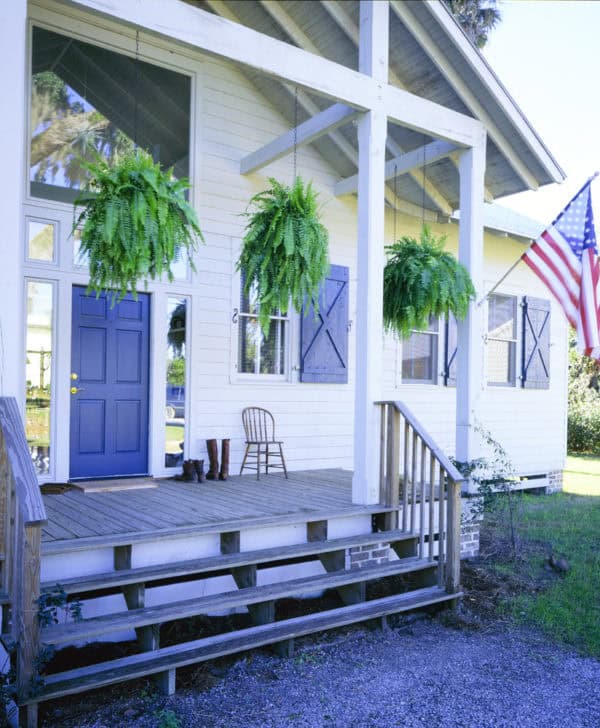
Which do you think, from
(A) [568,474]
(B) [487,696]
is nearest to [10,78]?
(B) [487,696]

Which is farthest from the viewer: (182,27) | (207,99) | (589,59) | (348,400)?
(589,59)

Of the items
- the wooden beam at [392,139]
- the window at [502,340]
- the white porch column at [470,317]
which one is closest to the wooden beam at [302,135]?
the wooden beam at [392,139]

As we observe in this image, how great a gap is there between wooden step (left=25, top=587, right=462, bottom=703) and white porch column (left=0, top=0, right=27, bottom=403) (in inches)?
51.5

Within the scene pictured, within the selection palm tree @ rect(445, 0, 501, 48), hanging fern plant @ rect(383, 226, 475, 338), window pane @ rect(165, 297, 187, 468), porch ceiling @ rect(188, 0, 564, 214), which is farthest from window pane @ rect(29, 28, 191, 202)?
palm tree @ rect(445, 0, 501, 48)

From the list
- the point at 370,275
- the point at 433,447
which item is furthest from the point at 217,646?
the point at 370,275

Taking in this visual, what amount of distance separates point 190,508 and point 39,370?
1.78 meters

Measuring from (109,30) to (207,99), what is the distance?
98 cm

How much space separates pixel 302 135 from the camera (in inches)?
200

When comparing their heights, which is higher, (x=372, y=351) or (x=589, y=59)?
(x=589, y=59)

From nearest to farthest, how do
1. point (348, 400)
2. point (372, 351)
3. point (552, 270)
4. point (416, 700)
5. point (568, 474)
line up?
point (416, 700) < point (372, 351) < point (552, 270) < point (348, 400) < point (568, 474)

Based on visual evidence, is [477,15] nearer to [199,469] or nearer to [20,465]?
[199,469]

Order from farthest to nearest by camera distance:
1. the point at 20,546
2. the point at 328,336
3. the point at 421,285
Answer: the point at 328,336
the point at 421,285
the point at 20,546

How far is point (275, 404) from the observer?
622 centimetres

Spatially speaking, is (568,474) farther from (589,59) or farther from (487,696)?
(589,59)
